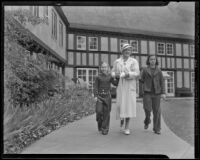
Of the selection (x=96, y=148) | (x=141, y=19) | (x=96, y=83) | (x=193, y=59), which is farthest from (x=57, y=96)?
(x=193, y=59)

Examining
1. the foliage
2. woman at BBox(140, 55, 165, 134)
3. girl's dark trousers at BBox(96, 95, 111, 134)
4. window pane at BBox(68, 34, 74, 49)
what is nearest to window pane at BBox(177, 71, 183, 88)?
woman at BBox(140, 55, 165, 134)

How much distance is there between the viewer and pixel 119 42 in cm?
336

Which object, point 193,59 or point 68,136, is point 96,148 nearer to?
point 68,136

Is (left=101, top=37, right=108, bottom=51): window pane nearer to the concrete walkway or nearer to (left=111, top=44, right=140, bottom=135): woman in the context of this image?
(left=111, top=44, right=140, bottom=135): woman

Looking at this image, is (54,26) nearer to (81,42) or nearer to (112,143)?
(81,42)

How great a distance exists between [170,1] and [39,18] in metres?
1.57

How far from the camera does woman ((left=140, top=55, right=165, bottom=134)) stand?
3.40 m

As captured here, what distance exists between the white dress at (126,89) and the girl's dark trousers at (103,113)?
128 mm

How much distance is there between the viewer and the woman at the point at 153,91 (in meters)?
3.40

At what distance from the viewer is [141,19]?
3.34 metres

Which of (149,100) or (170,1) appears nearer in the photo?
(170,1)

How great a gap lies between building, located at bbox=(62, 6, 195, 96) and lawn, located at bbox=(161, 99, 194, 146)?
0.15m

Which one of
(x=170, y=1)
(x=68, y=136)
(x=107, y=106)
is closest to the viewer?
(x=170, y=1)

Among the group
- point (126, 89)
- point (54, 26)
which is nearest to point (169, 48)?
point (126, 89)
